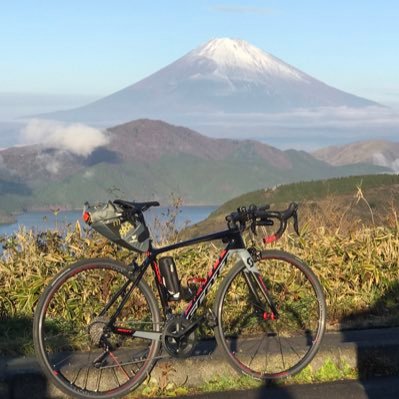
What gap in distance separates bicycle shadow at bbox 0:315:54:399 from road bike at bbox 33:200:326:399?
5.5 inches

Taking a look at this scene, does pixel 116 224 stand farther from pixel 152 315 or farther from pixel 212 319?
pixel 212 319

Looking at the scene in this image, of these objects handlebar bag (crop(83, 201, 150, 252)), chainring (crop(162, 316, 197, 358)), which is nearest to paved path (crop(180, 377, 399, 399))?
chainring (crop(162, 316, 197, 358))

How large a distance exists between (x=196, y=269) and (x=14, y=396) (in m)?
2.79

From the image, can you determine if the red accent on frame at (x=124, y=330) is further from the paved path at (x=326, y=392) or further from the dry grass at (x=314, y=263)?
the dry grass at (x=314, y=263)

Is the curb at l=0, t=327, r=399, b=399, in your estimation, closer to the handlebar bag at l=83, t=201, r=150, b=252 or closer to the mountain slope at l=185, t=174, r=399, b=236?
the handlebar bag at l=83, t=201, r=150, b=252

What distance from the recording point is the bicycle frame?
545cm

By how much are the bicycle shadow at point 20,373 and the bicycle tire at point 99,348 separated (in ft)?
0.43

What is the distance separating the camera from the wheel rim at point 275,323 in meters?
5.86

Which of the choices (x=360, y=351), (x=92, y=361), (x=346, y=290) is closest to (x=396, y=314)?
(x=346, y=290)

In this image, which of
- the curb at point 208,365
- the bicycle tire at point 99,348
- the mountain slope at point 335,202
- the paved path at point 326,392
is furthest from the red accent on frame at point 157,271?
the mountain slope at point 335,202

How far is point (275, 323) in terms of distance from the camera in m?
6.62

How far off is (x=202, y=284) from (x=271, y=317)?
0.60 m

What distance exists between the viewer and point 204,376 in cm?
571

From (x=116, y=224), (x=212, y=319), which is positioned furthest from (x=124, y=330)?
(x=116, y=224)
